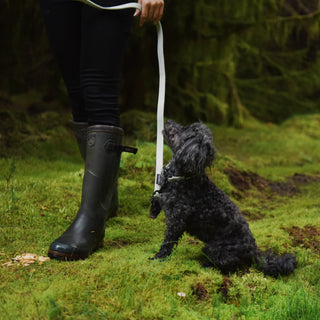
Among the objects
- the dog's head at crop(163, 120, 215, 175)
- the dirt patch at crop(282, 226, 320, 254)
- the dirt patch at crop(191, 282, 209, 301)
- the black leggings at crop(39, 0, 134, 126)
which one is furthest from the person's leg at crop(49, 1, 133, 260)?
the dirt patch at crop(282, 226, 320, 254)

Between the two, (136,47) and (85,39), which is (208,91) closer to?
(136,47)

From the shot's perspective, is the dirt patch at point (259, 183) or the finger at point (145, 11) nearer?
the finger at point (145, 11)

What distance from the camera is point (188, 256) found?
9.46ft

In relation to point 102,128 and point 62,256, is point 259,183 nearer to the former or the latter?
point 102,128

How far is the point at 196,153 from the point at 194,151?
0.7 inches

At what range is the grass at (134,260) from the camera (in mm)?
2047

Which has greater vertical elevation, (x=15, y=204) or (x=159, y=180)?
(x=159, y=180)

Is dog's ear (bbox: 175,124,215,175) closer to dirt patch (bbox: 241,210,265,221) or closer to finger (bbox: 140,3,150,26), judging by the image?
finger (bbox: 140,3,150,26)

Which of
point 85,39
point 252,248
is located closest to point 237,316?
point 252,248

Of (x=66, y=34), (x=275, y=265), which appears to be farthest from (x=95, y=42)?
(x=275, y=265)

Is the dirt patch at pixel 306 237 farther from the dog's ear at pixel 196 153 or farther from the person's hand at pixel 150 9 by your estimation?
the person's hand at pixel 150 9

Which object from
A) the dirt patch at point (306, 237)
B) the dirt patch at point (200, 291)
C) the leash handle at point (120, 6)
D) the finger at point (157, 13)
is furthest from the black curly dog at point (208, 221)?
the leash handle at point (120, 6)

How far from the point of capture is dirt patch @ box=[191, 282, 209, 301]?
91.1 inches

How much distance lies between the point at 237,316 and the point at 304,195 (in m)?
3.77
